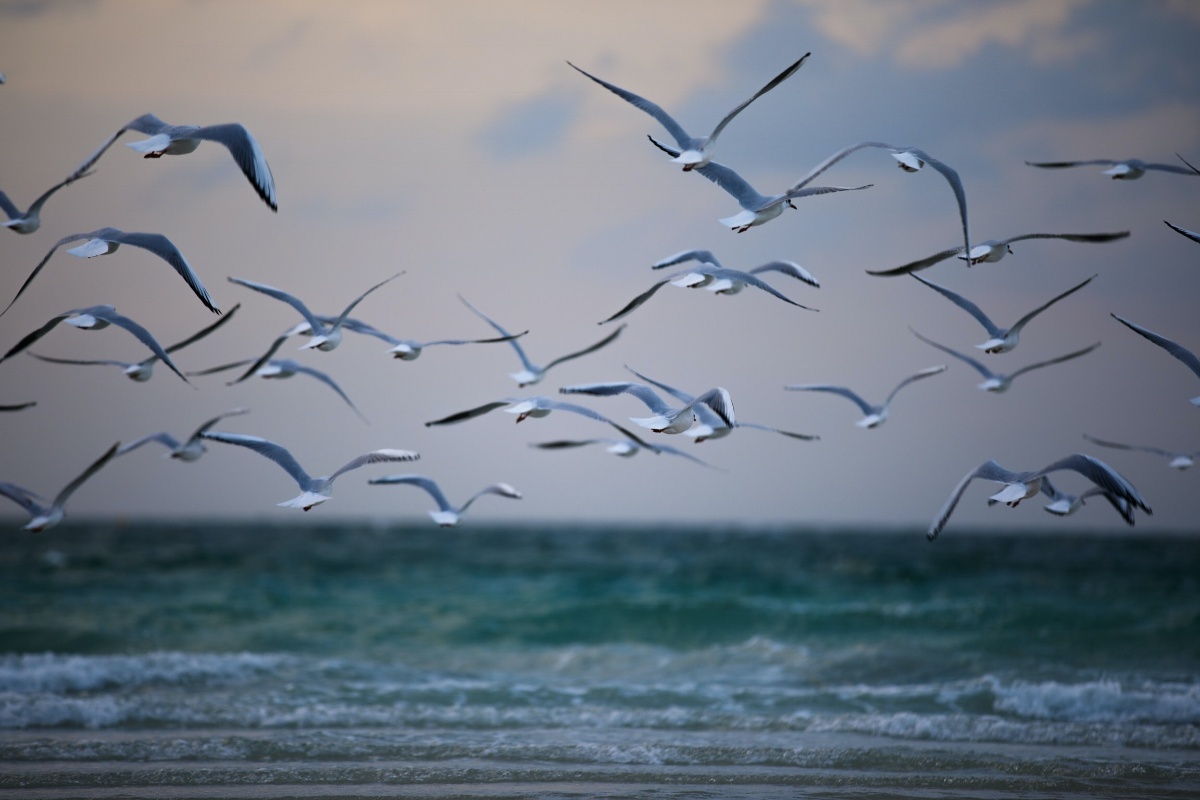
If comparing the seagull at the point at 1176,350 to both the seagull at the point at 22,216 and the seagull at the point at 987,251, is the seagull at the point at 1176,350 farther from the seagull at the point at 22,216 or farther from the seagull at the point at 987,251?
the seagull at the point at 22,216

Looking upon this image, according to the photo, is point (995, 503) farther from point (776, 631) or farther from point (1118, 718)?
point (776, 631)

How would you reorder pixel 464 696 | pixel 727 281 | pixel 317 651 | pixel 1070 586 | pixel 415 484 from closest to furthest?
pixel 727 281 → pixel 415 484 → pixel 464 696 → pixel 317 651 → pixel 1070 586

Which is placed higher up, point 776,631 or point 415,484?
point 415,484

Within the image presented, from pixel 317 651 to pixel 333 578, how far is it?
34.0 ft

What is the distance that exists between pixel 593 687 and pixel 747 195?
6.03 m

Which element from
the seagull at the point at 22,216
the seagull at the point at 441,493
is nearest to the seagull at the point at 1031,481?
the seagull at the point at 441,493

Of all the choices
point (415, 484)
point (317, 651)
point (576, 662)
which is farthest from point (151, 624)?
point (415, 484)

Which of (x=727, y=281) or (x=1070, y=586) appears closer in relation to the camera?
(x=727, y=281)

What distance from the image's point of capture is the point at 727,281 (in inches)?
384

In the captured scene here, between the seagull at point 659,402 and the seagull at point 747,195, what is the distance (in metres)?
1.58

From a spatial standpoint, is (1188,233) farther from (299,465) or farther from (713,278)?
(299,465)

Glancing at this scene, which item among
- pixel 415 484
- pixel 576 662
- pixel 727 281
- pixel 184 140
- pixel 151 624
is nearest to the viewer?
pixel 184 140

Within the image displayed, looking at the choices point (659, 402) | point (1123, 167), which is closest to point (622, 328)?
point (659, 402)

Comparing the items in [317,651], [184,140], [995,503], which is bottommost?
[317,651]
